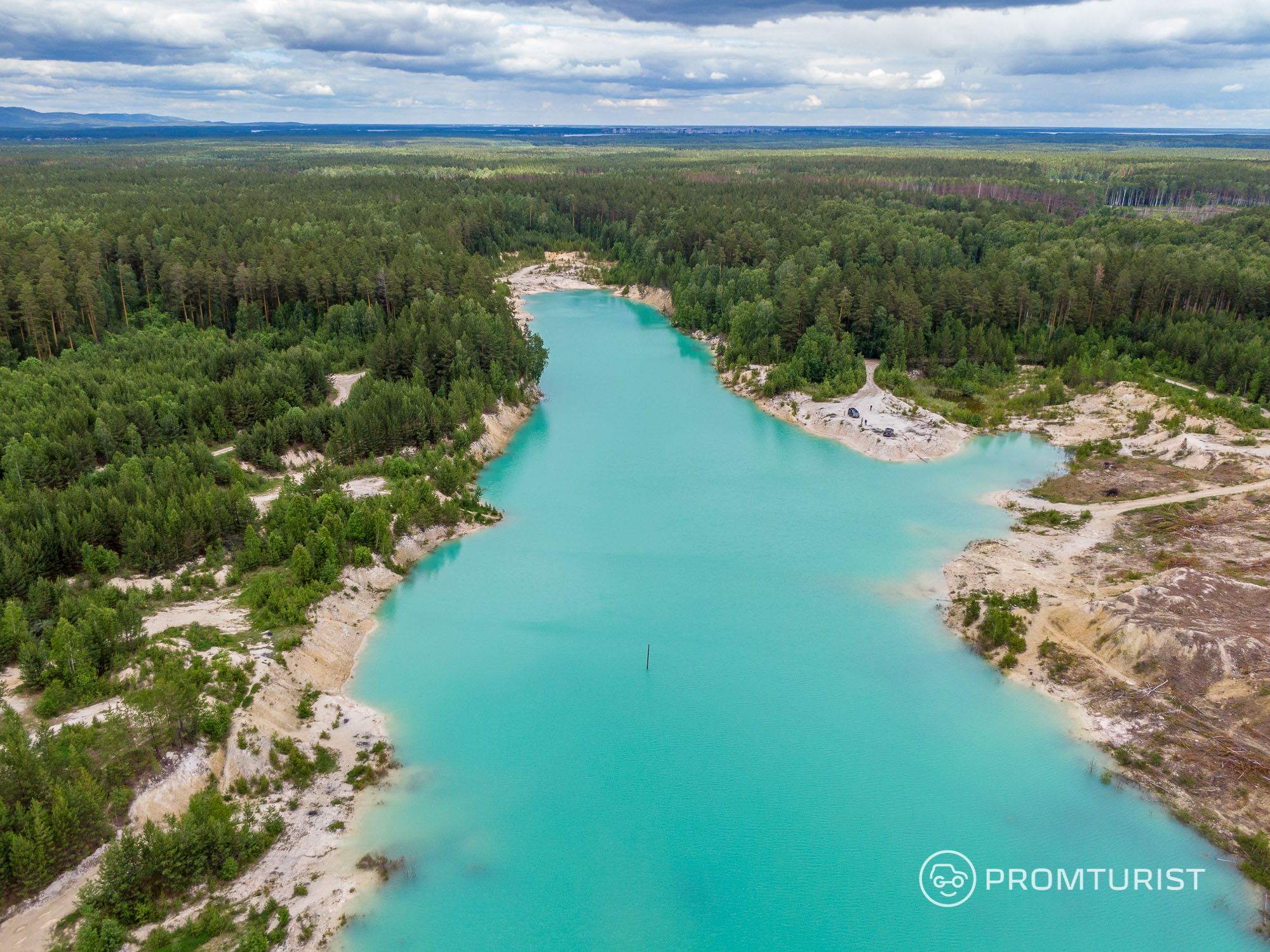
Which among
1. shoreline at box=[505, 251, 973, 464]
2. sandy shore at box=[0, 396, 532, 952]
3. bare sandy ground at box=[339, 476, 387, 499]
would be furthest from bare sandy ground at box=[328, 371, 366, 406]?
shoreline at box=[505, 251, 973, 464]

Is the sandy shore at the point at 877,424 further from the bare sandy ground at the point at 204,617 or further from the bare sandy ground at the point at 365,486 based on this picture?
the bare sandy ground at the point at 204,617

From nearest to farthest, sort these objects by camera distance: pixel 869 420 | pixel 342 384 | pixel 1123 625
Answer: pixel 1123 625 < pixel 869 420 < pixel 342 384

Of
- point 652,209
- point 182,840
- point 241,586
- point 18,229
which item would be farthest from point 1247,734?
point 652,209

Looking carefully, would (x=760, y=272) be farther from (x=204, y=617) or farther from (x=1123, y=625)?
(x=204, y=617)

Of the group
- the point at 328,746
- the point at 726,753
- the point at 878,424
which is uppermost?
the point at 878,424

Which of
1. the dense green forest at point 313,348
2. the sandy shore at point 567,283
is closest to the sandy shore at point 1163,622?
the dense green forest at point 313,348

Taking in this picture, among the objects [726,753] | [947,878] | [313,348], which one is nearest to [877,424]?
[726,753]

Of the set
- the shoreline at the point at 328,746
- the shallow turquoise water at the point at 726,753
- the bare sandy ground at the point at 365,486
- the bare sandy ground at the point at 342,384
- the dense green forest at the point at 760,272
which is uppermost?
the dense green forest at the point at 760,272
